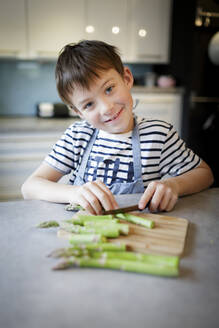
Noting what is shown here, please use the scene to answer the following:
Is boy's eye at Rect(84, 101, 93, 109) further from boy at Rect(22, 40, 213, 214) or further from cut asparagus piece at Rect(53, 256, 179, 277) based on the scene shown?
cut asparagus piece at Rect(53, 256, 179, 277)

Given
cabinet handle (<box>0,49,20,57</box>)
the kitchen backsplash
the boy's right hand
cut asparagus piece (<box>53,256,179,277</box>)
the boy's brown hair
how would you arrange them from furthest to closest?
the kitchen backsplash < cabinet handle (<box>0,49,20,57</box>) < the boy's brown hair < the boy's right hand < cut asparagus piece (<box>53,256,179,277</box>)

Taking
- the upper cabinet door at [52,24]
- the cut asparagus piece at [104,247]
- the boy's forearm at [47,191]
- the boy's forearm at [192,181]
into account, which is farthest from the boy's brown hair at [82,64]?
the upper cabinet door at [52,24]

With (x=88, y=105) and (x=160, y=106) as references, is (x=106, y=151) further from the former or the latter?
(x=160, y=106)

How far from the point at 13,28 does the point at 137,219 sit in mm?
2561

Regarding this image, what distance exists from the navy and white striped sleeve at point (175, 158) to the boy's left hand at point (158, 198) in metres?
0.29

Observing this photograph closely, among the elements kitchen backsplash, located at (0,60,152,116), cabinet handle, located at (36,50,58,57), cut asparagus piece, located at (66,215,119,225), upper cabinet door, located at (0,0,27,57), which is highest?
upper cabinet door, located at (0,0,27,57)

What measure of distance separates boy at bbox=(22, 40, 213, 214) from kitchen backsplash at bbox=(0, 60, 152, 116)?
2158 millimetres

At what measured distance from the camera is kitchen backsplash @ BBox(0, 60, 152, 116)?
308 centimetres

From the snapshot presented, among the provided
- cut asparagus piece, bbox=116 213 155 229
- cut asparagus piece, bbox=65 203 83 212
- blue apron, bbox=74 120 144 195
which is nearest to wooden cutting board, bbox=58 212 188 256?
cut asparagus piece, bbox=116 213 155 229

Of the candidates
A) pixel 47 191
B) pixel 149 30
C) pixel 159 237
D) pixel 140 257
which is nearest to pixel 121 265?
pixel 140 257

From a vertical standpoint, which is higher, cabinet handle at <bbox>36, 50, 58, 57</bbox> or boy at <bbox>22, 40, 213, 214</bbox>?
cabinet handle at <bbox>36, 50, 58, 57</bbox>

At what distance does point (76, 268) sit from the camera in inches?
21.4

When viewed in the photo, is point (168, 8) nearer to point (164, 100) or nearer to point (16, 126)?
point (164, 100)

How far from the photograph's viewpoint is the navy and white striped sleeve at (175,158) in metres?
1.12
